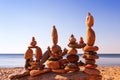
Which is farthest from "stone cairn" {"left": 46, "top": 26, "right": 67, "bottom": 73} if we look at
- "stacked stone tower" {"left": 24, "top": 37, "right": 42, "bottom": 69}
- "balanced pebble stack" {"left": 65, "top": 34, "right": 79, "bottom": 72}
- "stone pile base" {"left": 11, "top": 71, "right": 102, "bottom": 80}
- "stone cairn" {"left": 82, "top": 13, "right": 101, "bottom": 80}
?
"stone cairn" {"left": 82, "top": 13, "right": 101, "bottom": 80}

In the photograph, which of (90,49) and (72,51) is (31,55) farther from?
(90,49)

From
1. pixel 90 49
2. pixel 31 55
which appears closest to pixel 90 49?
pixel 90 49

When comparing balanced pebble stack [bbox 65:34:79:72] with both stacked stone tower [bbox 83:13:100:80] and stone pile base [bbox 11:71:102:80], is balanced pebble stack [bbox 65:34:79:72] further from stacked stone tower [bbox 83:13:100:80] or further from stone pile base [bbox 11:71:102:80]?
stacked stone tower [bbox 83:13:100:80]

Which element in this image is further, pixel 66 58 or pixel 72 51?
pixel 66 58

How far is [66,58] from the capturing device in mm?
13516

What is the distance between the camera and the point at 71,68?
1323 cm

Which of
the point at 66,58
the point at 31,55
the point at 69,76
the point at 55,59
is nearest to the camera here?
the point at 69,76

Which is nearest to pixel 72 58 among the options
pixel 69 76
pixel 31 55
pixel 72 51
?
pixel 72 51

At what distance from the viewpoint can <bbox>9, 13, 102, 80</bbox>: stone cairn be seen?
12844mm

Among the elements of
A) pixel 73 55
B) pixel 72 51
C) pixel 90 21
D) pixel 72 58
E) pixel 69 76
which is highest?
pixel 90 21

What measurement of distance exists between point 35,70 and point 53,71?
905mm

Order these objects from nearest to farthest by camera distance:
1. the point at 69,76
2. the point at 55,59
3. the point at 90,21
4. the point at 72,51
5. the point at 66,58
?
the point at 90,21 → the point at 69,76 → the point at 72,51 → the point at 66,58 → the point at 55,59

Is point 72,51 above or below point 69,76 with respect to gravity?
above

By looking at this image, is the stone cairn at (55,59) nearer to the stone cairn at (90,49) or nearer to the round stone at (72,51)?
the round stone at (72,51)
